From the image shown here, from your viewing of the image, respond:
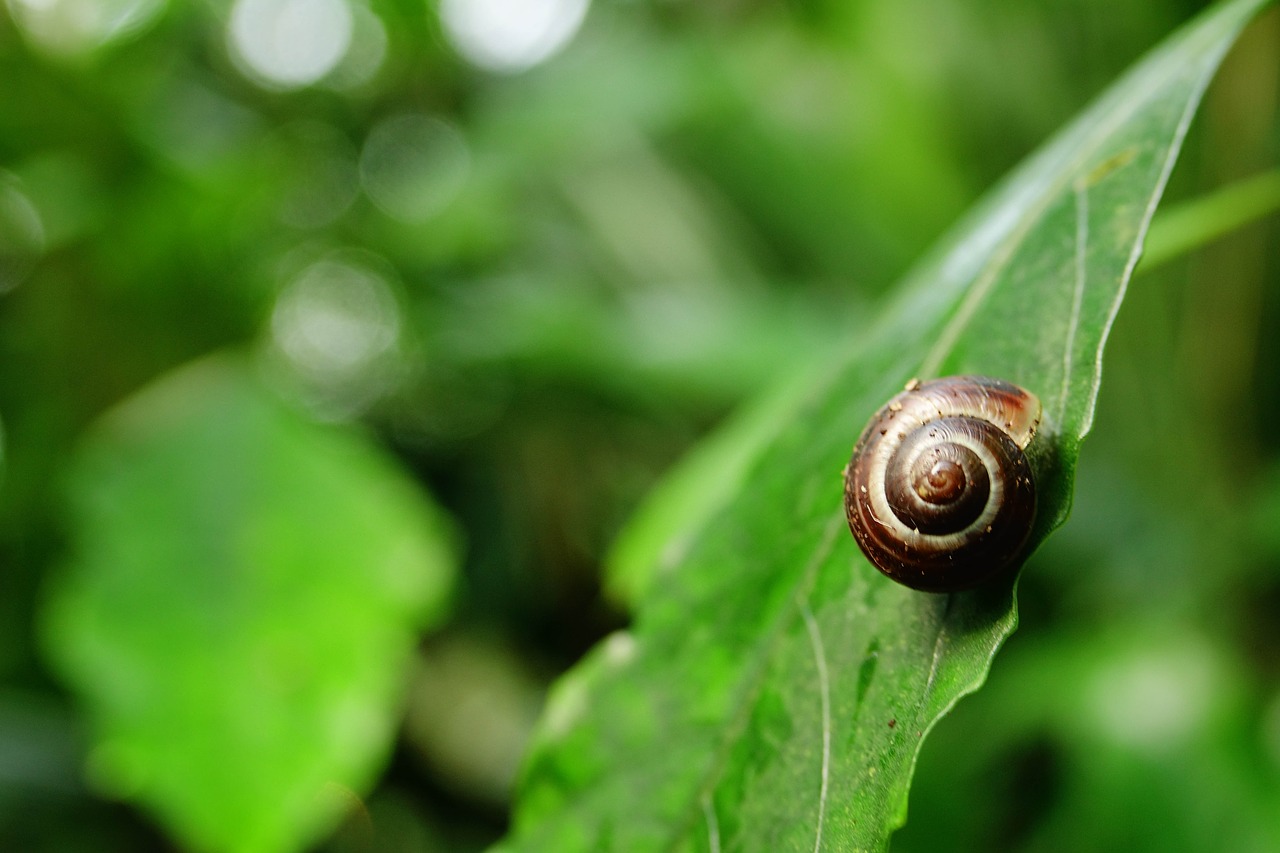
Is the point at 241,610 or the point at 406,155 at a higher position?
the point at 241,610

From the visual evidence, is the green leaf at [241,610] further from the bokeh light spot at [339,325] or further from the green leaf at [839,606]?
the bokeh light spot at [339,325]

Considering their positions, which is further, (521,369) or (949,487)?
(521,369)

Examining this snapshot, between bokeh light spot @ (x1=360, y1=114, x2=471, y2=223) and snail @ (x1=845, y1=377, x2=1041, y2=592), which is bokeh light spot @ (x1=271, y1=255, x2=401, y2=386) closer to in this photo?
bokeh light spot @ (x1=360, y1=114, x2=471, y2=223)

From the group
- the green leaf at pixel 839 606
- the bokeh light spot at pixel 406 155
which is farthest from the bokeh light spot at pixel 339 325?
the green leaf at pixel 839 606

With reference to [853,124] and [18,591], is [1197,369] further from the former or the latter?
[18,591]

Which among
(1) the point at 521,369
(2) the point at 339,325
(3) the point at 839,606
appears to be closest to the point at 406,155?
(2) the point at 339,325

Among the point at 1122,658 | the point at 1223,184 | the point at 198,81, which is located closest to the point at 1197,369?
the point at 1223,184

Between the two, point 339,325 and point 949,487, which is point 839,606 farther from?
point 339,325
